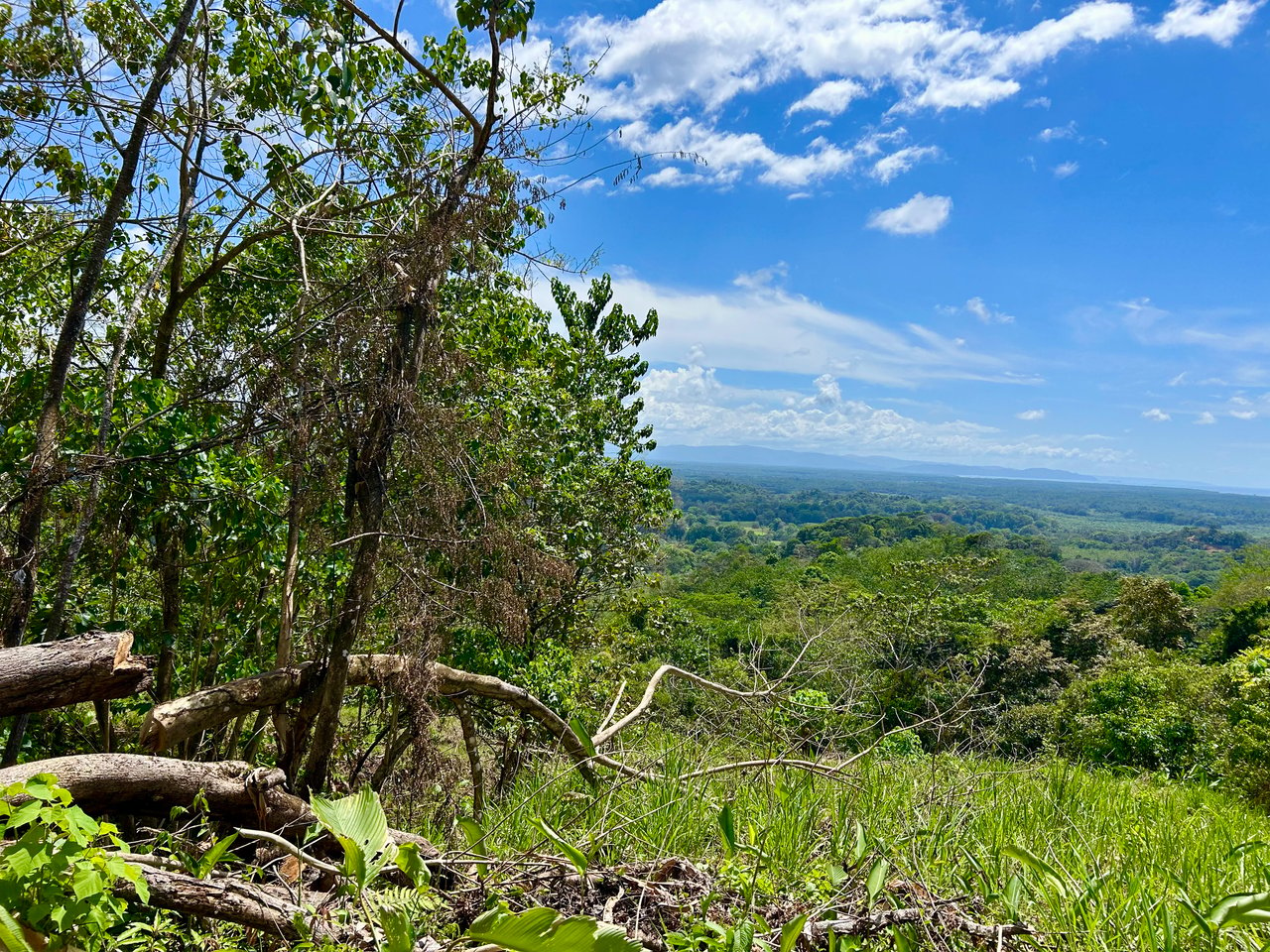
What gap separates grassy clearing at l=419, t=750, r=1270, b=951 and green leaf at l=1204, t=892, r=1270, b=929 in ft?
0.24

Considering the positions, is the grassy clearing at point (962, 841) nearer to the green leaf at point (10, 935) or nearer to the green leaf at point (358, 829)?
the green leaf at point (358, 829)

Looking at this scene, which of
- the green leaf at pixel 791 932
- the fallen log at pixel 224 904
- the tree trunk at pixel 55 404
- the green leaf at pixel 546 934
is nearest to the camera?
the green leaf at pixel 546 934

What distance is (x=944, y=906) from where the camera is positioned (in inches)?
77.4

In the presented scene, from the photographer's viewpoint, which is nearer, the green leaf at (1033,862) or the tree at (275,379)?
the green leaf at (1033,862)

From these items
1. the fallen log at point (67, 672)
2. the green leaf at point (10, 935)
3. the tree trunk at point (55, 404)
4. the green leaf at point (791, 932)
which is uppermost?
the tree trunk at point (55, 404)

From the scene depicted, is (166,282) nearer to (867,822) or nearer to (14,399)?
(14,399)

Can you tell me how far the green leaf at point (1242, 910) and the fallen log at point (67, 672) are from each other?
2.96m

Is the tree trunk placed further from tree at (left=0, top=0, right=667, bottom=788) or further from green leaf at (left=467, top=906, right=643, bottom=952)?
green leaf at (left=467, top=906, right=643, bottom=952)

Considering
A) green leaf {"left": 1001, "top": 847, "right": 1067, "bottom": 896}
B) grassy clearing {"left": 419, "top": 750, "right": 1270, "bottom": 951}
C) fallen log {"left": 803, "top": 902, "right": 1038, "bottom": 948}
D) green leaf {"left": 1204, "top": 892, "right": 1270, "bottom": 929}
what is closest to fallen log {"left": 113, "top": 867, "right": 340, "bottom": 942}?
grassy clearing {"left": 419, "top": 750, "right": 1270, "bottom": 951}

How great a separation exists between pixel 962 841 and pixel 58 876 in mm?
2520

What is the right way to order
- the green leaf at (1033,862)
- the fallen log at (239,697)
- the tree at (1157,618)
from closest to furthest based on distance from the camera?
the green leaf at (1033,862)
the fallen log at (239,697)
the tree at (1157,618)

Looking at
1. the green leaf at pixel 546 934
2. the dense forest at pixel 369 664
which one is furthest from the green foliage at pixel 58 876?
the green leaf at pixel 546 934

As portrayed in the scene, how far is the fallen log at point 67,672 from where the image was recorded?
2.03 meters

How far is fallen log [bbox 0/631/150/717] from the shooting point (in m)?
2.03
